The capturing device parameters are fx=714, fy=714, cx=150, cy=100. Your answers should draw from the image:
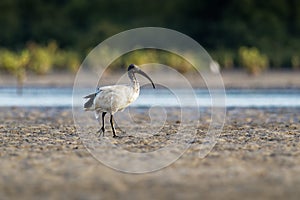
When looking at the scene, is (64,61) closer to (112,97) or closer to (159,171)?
(112,97)

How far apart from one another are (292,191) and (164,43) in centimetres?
4432

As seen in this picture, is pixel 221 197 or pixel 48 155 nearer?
pixel 221 197

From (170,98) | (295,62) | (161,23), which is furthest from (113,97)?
(161,23)

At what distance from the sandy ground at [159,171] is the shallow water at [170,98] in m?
7.48

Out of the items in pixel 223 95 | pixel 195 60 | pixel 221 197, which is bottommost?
pixel 221 197

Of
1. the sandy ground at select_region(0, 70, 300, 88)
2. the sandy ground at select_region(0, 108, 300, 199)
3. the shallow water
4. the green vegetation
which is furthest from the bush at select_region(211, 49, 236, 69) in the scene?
the sandy ground at select_region(0, 108, 300, 199)

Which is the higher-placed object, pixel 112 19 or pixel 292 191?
pixel 112 19

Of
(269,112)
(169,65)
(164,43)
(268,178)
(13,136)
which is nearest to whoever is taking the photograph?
(268,178)

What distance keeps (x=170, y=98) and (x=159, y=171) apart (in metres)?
15.0

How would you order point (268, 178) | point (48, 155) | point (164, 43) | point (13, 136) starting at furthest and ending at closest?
point (164, 43) → point (13, 136) → point (48, 155) → point (268, 178)

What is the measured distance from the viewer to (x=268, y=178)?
7480mm

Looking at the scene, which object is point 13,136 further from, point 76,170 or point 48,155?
point 76,170

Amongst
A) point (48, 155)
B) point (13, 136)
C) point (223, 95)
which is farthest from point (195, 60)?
point (48, 155)

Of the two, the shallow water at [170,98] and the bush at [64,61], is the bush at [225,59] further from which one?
the shallow water at [170,98]
